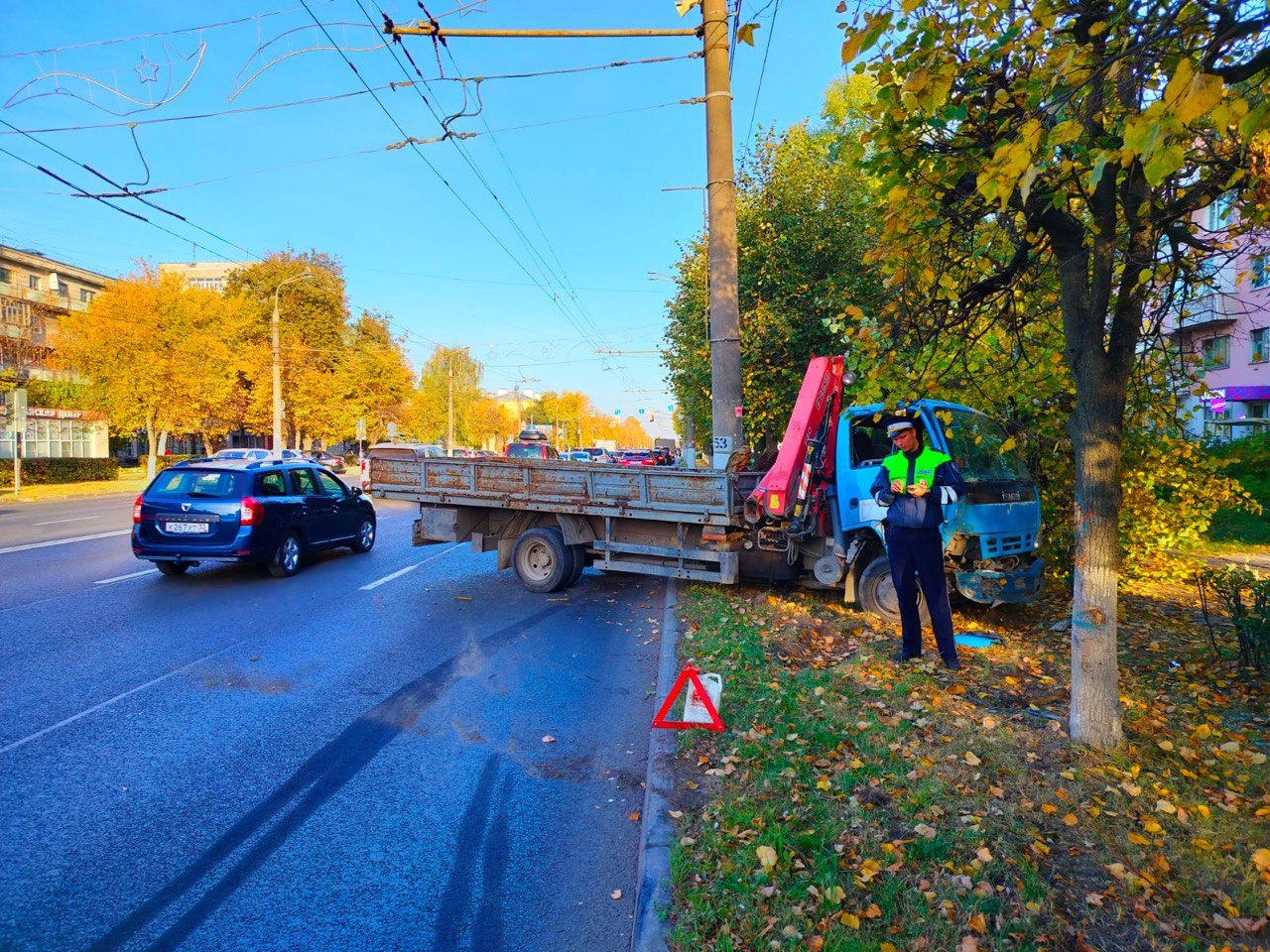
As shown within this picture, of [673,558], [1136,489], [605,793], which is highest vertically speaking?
[1136,489]

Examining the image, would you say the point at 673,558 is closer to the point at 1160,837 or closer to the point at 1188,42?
the point at 1160,837

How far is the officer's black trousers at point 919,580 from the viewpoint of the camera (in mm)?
5754

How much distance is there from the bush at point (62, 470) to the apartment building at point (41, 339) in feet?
5.54

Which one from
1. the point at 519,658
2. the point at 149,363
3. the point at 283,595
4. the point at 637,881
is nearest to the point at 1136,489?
the point at 519,658

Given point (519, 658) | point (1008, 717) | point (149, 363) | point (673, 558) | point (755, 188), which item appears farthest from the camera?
point (149, 363)

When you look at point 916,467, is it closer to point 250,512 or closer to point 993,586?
point 993,586

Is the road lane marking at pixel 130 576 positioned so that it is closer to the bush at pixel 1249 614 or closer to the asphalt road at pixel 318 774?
the asphalt road at pixel 318 774

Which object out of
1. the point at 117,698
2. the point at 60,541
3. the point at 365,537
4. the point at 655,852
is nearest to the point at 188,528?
the point at 365,537

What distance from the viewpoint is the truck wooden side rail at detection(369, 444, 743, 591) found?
8.46 m

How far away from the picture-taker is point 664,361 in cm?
1983

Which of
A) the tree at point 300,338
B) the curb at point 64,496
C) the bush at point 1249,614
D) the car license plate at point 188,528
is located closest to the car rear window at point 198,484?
the car license plate at point 188,528

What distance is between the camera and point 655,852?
131 inches

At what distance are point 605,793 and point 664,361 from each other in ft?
53.7

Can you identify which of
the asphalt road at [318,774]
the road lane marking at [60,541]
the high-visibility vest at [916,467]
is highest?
the high-visibility vest at [916,467]
